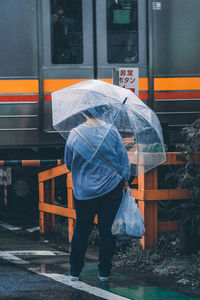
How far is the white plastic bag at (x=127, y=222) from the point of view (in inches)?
190

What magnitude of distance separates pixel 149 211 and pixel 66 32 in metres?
3.63

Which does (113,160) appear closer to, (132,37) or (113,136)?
(113,136)

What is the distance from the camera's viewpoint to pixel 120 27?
8.55 meters

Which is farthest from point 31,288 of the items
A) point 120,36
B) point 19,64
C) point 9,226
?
point 120,36

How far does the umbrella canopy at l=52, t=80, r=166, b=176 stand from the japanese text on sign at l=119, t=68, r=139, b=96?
2074 mm

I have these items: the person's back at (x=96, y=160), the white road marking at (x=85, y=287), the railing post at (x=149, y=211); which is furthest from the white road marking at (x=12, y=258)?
the person's back at (x=96, y=160)

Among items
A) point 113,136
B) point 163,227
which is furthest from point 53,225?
point 113,136

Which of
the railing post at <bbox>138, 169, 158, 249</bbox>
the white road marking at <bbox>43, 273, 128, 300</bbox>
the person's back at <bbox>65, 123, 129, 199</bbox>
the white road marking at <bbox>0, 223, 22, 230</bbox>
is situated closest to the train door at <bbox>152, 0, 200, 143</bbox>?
the white road marking at <bbox>0, 223, 22, 230</bbox>

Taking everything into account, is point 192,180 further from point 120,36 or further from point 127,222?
point 120,36

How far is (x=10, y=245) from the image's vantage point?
7.07m

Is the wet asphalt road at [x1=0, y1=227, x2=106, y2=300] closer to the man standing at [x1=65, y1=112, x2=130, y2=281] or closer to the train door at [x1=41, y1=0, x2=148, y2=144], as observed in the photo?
the man standing at [x1=65, y1=112, x2=130, y2=281]

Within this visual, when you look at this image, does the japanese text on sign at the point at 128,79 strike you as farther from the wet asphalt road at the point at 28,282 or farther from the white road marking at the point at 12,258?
the white road marking at the point at 12,258

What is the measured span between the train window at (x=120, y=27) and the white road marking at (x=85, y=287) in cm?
418

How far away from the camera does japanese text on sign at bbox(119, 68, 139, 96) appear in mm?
7109
